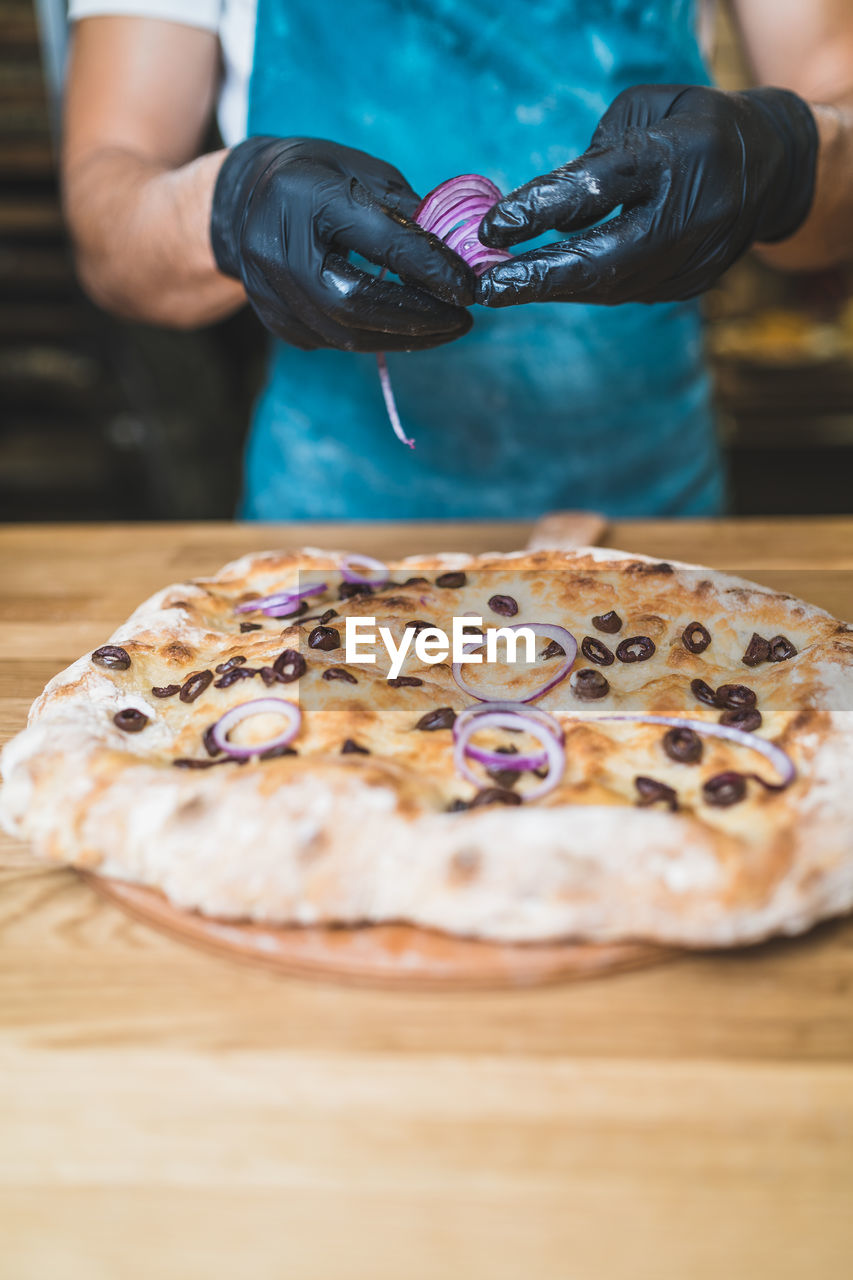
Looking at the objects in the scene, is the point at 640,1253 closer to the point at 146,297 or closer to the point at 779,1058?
the point at 779,1058

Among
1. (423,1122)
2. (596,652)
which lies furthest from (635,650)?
(423,1122)

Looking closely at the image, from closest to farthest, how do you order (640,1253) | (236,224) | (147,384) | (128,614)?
(640,1253), (236,224), (128,614), (147,384)

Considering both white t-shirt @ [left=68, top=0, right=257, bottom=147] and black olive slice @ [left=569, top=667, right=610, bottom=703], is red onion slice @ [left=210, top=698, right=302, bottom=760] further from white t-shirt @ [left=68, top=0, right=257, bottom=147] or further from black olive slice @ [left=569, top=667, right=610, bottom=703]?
white t-shirt @ [left=68, top=0, right=257, bottom=147]

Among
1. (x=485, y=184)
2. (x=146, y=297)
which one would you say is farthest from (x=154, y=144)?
(x=485, y=184)

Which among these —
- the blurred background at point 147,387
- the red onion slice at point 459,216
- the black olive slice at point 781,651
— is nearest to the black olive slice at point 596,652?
the black olive slice at point 781,651

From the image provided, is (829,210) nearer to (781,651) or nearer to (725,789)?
(781,651)
